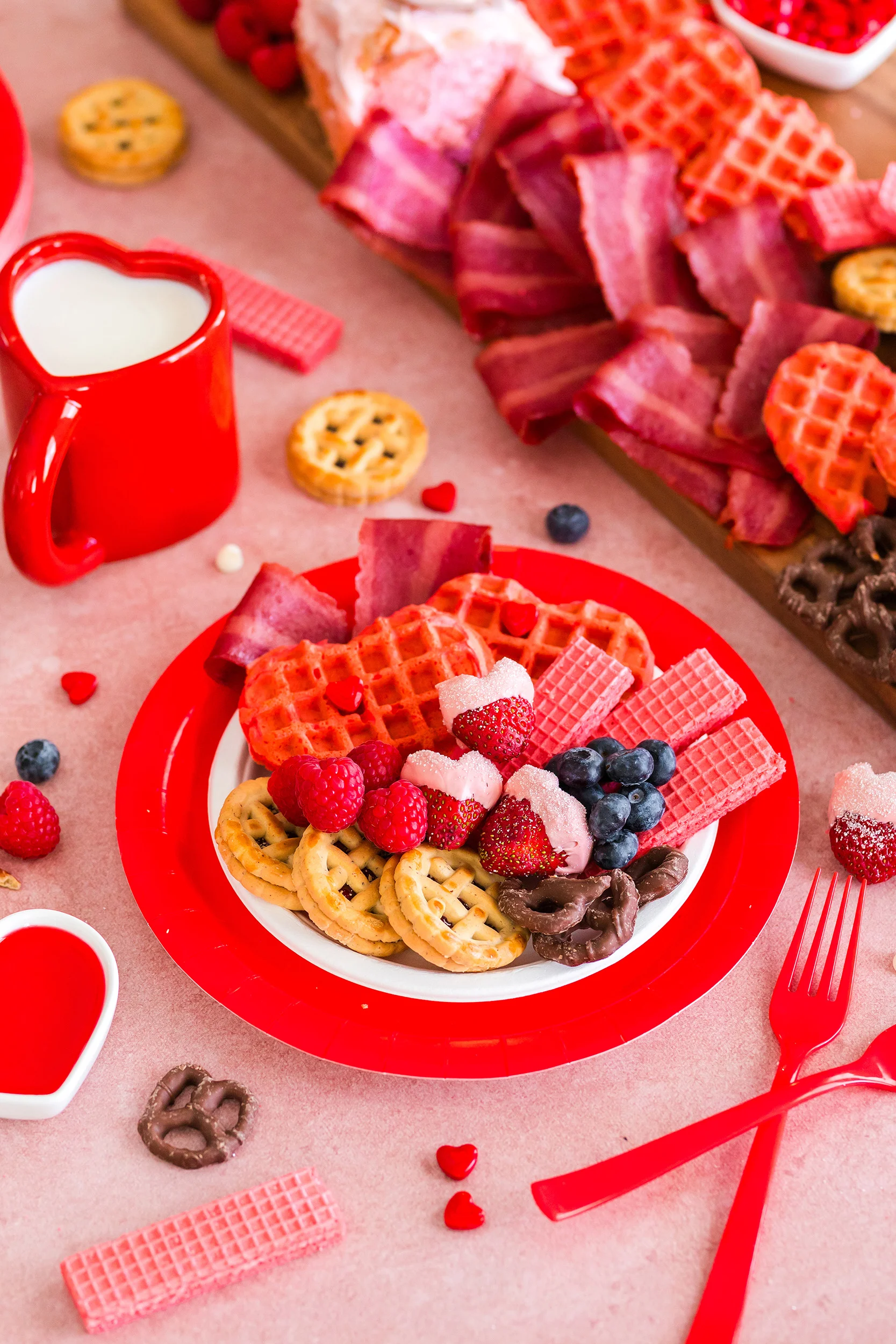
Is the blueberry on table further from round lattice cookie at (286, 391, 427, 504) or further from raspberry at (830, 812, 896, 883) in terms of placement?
round lattice cookie at (286, 391, 427, 504)

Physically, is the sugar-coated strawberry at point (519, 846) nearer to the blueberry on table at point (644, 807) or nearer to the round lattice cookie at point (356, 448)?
the blueberry on table at point (644, 807)

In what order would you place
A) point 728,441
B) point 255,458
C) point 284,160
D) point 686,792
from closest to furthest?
point 686,792, point 728,441, point 255,458, point 284,160

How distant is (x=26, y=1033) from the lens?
1439mm

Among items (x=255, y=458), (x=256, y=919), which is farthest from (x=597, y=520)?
(x=256, y=919)

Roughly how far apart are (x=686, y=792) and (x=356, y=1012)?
45cm

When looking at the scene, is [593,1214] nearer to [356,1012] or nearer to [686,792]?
[356,1012]

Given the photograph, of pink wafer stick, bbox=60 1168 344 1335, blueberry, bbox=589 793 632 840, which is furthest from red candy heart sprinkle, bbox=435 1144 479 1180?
blueberry, bbox=589 793 632 840

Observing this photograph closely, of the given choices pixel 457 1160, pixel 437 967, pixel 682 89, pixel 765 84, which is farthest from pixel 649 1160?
pixel 765 84

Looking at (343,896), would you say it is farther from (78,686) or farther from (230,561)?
(230,561)

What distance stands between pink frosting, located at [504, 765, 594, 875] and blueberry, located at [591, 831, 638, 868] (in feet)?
0.04

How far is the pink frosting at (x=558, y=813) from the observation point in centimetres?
142

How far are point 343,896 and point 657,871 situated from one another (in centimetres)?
34

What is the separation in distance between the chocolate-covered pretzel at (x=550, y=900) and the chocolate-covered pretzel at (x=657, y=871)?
0.04m

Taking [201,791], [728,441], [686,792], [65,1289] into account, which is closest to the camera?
[65,1289]
